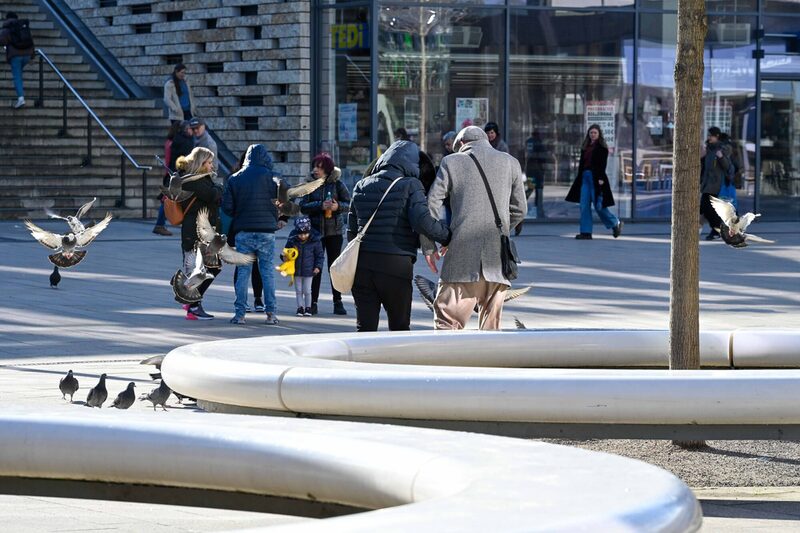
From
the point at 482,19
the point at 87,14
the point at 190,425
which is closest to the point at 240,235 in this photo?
the point at 190,425

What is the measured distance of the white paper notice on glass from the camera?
2455 cm

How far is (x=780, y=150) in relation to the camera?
2753cm

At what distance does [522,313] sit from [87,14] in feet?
60.4

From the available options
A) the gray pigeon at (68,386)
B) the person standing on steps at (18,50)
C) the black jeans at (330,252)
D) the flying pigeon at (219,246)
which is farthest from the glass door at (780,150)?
the gray pigeon at (68,386)

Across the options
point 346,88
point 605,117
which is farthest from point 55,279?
point 605,117

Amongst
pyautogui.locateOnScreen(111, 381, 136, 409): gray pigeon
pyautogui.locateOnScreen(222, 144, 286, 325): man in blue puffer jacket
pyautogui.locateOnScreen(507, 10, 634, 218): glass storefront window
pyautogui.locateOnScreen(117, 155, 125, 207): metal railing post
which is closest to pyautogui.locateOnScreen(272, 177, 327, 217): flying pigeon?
pyautogui.locateOnScreen(222, 144, 286, 325): man in blue puffer jacket

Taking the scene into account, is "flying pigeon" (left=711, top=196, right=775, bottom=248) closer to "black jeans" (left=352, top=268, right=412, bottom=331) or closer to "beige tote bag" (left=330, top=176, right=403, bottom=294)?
"black jeans" (left=352, top=268, right=412, bottom=331)

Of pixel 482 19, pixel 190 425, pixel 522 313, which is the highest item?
pixel 482 19

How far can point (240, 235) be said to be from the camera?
12930mm

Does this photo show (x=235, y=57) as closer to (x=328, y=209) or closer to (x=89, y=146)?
(x=89, y=146)

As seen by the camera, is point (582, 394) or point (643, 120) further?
point (643, 120)

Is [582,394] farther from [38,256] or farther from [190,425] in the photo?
[38,256]

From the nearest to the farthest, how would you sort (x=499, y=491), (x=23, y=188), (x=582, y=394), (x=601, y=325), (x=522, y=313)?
1. (x=499, y=491)
2. (x=582, y=394)
3. (x=601, y=325)
4. (x=522, y=313)
5. (x=23, y=188)

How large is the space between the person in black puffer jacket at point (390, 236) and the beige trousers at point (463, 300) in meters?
0.23
